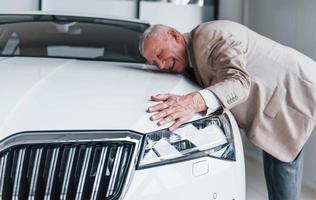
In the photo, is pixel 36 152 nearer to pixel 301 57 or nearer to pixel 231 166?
pixel 231 166

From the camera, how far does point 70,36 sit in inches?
108

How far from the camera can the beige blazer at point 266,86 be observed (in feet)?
5.94

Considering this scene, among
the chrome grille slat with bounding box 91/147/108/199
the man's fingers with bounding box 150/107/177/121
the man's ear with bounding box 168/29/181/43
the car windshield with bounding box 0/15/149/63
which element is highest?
the man's ear with bounding box 168/29/181/43

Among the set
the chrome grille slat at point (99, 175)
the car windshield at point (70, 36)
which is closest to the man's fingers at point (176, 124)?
the chrome grille slat at point (99, 175)

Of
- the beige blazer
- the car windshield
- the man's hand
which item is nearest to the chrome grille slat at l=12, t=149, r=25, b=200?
the man's hand

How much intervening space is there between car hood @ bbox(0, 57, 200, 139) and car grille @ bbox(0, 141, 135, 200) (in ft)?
0.21

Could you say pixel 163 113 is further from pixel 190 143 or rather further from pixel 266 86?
pixel 266 86

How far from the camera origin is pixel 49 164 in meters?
1.36

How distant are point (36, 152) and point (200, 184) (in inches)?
21.2

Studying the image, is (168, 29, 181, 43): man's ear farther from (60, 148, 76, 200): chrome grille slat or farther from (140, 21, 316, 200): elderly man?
(60, 148, 76, 200): chrome grille slat

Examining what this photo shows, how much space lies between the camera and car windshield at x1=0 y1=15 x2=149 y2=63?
259 centimetres

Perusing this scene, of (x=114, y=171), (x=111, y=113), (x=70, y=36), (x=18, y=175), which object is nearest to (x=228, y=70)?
(x=111, y=113)

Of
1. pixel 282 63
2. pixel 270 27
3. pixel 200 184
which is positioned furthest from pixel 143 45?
pixel 270 27

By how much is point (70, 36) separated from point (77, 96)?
1.28 metres
